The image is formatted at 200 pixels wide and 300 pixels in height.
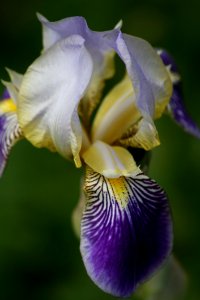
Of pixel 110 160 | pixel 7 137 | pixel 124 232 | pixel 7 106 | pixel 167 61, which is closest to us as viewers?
pixel 124 232

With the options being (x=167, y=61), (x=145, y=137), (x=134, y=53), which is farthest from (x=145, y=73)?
(x=167, y=61)

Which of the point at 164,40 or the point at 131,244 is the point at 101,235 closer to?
the point at 131,244

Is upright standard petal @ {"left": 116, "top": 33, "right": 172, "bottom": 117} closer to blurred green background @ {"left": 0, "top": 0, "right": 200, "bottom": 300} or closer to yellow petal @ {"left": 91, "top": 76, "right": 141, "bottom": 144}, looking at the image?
yellow petal @ {"left": 91, "top": 76, "right": 141, "bottom": 144}

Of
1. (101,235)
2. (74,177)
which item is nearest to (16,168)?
(74,177)

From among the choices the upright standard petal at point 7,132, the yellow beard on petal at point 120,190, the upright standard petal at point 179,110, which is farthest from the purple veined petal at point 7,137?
the upright standard petal at point 179,110

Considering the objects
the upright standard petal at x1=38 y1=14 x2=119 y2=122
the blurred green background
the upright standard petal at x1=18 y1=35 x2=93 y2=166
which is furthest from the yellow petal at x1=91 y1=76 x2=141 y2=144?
the blurred green background

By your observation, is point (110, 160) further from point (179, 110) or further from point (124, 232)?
point (179, 110)
